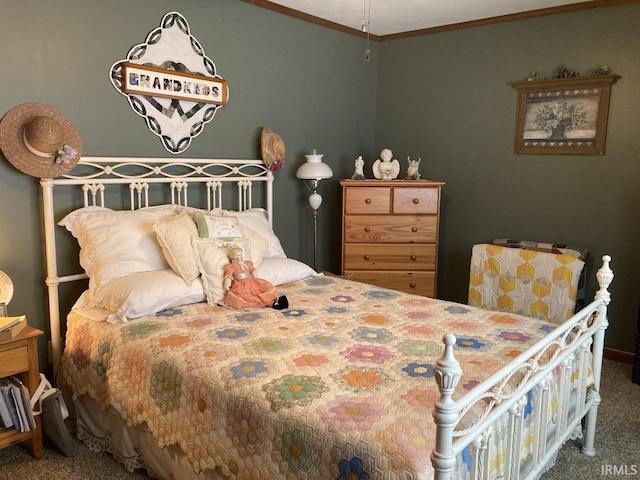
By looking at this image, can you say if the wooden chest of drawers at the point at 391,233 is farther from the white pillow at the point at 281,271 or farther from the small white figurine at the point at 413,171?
the white pillow at the point at 281,271

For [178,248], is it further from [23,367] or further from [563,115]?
[563,115]

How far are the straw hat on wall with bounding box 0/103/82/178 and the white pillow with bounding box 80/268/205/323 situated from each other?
0.65 meters

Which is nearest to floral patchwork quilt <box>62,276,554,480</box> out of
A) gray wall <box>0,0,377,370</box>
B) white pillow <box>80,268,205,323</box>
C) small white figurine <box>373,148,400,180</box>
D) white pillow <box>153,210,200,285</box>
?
white pillow <box>80,268,205,323</box>

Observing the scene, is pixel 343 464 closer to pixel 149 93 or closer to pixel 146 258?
pixel 146 258

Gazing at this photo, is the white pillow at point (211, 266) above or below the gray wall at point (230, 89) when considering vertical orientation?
below

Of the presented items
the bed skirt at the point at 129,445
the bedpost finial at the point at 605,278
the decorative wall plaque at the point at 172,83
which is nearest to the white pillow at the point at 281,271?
the decorative wall plaque at the point at 172,83

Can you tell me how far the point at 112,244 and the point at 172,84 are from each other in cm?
108

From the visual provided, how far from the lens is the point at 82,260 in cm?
272

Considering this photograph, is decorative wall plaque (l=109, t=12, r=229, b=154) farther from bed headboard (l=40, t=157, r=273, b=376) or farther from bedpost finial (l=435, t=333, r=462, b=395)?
bedpost finial (l=435, t=333, r=462, b=395)

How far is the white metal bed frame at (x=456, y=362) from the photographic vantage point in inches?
51.5

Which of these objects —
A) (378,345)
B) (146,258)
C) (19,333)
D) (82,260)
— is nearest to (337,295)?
(378,345)

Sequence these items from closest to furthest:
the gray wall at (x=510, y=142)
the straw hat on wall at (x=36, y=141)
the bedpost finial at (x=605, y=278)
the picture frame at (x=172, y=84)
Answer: the bedpost finial at (x=605, y=278) → the straw hat on wall at (x=36, y=141) → the picture frame at (x=172, y=84) → the gray wall at (x=510, y=142)

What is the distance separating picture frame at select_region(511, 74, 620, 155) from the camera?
3.59 m

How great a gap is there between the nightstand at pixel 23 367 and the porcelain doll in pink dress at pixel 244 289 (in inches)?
33.7
